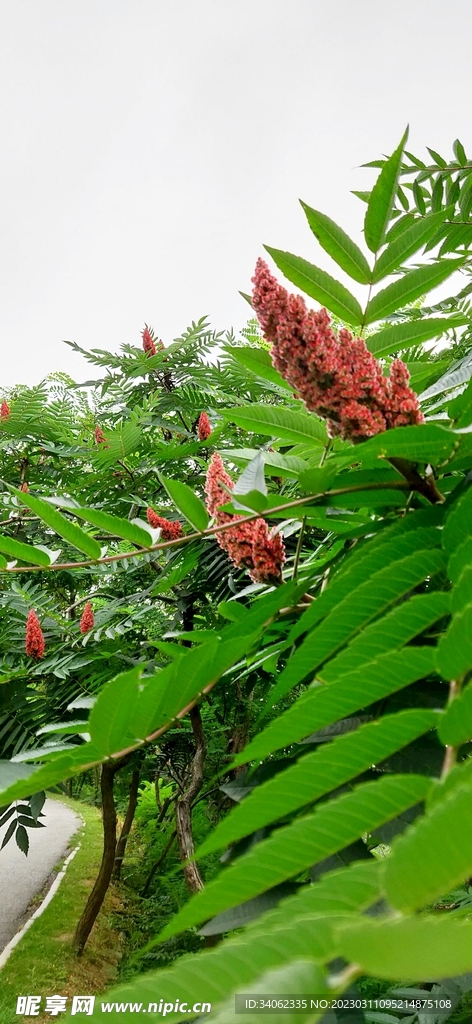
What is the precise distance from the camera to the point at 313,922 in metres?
0.31

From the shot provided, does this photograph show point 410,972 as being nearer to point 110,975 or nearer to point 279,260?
point 279,260

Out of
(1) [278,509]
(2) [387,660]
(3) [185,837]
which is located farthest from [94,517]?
(3) [185,837]

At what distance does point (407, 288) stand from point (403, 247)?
0.07m

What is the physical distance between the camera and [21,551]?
1.01m

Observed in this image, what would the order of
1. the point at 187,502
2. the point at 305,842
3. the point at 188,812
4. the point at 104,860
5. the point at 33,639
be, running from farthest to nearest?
the point at 104,860
the point at 188,812
the point at 33,639
the point at 187,502
the point at 305,842

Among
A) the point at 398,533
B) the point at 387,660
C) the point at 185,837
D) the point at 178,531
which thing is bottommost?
the point at 185,837

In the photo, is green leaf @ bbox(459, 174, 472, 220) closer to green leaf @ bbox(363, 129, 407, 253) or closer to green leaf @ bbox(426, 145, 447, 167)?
green leaf @ bbox(426, 145, 447, 167)

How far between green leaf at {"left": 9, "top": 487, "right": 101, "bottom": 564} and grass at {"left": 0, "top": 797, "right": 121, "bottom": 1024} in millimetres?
6584

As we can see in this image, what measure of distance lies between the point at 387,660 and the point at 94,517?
1.83ft

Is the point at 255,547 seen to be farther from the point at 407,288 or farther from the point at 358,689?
the point at 358,689

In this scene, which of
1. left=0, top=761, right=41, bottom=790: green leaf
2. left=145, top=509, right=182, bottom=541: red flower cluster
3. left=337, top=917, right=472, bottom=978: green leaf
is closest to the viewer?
left=337, top=917, right=472, bottom=978: green leaf

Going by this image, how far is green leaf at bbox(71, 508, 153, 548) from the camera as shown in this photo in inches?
37.2

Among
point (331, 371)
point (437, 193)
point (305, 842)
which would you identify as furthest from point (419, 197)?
point (305, 842)

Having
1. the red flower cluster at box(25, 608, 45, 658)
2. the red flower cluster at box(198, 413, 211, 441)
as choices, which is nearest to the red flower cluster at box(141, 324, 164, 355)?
the red flower cluster at box(198, 413, 211, 441)
